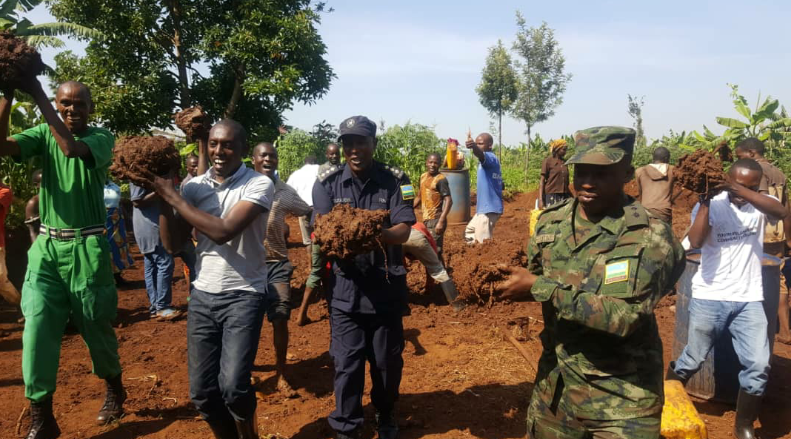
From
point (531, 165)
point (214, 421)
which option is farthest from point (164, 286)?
point (531, 165)

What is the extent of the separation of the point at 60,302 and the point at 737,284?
473cm

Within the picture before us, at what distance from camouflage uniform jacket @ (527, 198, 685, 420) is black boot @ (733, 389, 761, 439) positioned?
2.06 metres

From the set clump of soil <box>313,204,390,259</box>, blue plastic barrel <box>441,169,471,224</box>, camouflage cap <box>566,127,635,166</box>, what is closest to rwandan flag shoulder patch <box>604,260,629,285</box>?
camouflage cap <box>566,127,635,166</box>

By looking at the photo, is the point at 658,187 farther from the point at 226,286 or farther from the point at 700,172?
the point at 226,286

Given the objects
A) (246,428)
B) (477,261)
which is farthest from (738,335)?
(477,261)

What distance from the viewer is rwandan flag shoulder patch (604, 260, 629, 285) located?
7.51 ft

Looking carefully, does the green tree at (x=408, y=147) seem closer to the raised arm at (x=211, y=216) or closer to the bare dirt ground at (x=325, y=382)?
the bare dirt ground at (x=325, y=382)

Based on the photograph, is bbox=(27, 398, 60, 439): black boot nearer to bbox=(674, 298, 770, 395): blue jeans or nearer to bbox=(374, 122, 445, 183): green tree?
bbox=(674, 298, 770, 395): blue jeans

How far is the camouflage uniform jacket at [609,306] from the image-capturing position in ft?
7.43

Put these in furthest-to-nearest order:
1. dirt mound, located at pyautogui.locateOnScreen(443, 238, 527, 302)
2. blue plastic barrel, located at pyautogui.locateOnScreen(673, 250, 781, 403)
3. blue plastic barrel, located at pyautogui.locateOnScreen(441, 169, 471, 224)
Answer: blue plastic barrel, located at pyautogui.locateOnScreen(441, 169, 471, 224)
dirt mound, located at pyautogui.locateOnScreen(443, 238, 527, 302)
blue plastic barrel, located at pyautogui.locateOnScreen(673, 250, 781, 403)

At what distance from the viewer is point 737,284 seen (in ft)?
12.7

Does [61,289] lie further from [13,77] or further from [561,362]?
[561,362]

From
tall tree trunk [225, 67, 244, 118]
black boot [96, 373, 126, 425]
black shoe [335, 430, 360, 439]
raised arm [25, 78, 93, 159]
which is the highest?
tall tree trunk [225, 67, 244, 118]

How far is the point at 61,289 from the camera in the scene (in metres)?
3.59
